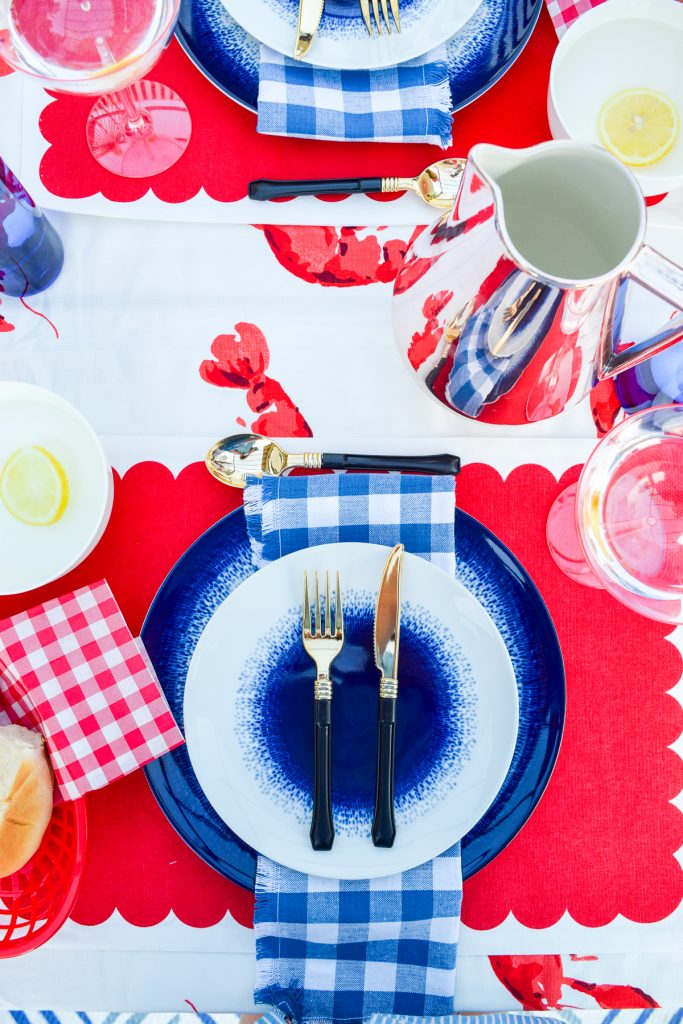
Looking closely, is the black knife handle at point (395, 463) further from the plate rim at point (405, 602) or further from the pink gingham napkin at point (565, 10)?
the pink gingham napkin at point (565, 10)

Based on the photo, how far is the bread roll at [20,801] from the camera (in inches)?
20.8

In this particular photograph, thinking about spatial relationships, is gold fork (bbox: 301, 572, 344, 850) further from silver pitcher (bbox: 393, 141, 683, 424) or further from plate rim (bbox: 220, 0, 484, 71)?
plate rim (bbox: 220, 0, 484, 71)

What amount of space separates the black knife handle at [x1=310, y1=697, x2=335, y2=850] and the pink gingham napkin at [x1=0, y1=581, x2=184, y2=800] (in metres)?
0.11

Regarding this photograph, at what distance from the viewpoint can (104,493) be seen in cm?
58

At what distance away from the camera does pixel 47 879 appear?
0.57 m

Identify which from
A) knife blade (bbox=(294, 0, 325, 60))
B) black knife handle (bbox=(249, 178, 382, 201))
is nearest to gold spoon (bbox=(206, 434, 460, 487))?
black knife handle (bbox=(249, 178, 382, 201))

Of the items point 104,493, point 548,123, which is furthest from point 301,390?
point 548,123

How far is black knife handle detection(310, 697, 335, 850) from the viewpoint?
A: 54 centimetres

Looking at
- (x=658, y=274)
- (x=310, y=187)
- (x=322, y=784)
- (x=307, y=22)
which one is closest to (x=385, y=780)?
(x=322, y=784)

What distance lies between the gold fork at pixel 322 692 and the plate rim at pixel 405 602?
0.02m

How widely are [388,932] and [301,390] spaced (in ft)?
1.37

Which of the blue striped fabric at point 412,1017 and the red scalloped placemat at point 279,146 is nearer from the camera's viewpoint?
the blue striped fabric at point 412,1017

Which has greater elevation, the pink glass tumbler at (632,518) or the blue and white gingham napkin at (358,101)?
the blue and white gingham napkin at (358,101)

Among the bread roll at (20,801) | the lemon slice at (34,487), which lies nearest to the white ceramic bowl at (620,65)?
the lemon slice at (34,487)
